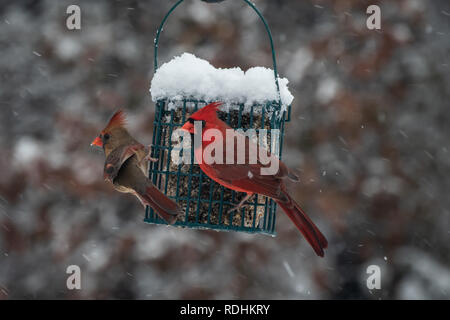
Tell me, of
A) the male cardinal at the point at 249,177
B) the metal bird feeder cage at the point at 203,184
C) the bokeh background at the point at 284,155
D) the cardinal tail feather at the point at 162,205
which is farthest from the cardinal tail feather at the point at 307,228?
the bokeh background at the point at 284,155

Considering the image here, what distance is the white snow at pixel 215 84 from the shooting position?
4719 millimetres

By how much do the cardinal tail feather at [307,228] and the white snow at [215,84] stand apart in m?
0.77

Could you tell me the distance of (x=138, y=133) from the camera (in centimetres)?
794

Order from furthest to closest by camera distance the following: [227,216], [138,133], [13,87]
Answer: [13,87]
[138,133]
[227,216]

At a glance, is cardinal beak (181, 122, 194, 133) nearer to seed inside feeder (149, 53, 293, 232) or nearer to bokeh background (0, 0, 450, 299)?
seed inside feeder (149, 53, 293, 232)

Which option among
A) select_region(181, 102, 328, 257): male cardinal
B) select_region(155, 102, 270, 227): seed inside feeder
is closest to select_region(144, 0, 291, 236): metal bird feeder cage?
select_region(155, 102, 270, 227): seed inside feeder

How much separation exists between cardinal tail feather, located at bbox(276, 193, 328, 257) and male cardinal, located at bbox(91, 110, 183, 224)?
756 millimetres

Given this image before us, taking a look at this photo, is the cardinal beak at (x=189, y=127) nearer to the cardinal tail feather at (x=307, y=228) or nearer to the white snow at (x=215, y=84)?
the white snow at (x=215, y=84)

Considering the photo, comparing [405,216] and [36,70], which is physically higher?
[36,70]

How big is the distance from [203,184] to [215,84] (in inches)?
30.0

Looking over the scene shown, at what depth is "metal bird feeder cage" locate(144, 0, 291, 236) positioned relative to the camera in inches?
191
